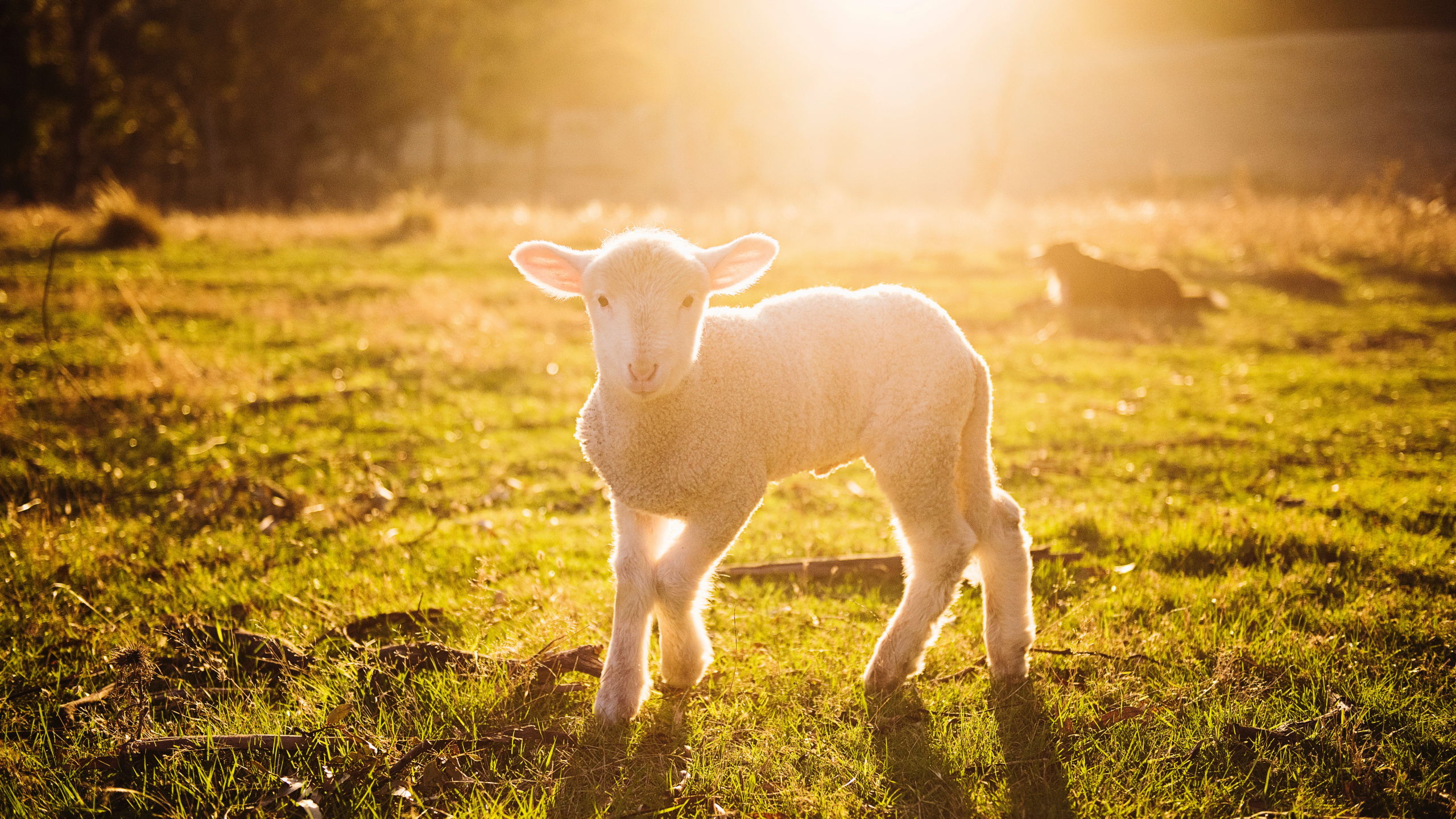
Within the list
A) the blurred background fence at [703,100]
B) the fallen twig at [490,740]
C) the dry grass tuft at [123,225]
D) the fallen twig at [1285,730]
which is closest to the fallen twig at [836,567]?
the fallen twig at [1285,730]

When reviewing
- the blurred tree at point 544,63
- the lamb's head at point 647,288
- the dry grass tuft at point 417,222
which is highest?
the blurred tree at point 544,63

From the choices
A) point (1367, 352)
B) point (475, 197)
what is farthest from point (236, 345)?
point (475, 197)

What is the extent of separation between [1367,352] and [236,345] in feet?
48.0

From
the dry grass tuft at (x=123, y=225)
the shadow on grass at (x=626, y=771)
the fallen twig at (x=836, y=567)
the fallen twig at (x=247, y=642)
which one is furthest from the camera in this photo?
the dry grass tuft at (x=123, y=225)

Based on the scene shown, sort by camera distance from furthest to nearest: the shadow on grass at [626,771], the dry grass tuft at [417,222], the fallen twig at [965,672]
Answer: the dry grass tuft at [417,222] < the fallen twig at [965,672] < the shadow on grass at [626,771]

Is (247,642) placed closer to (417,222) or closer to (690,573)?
(690,573)

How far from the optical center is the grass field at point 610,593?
295 cm

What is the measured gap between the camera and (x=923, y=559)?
3.54 m

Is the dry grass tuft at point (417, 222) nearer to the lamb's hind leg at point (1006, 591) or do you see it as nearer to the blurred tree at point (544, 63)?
the lamb's hind leg at point (1006, 591)

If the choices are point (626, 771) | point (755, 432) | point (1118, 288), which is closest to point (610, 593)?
point (626, 771)

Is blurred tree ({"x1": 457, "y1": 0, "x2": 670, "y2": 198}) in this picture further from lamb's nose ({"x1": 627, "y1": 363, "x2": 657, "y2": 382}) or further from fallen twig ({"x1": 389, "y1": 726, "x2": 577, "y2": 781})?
fallen twig ({"x1": 389, "y1": 726, "x2": 577, "y2": 781})

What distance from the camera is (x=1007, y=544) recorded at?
370 cm

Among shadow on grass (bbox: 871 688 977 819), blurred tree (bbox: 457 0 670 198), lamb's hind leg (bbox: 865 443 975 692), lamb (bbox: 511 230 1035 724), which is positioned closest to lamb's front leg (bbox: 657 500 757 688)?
lamb (bbox: 511 230 1035 724)

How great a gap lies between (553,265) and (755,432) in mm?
1142
